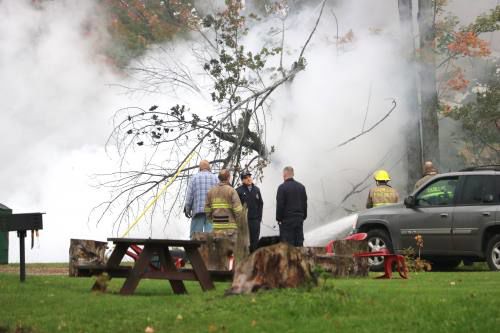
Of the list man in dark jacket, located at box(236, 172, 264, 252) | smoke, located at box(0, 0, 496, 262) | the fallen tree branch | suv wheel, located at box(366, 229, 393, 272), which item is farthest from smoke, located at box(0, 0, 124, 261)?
suv wheel, located at box(366, 229, 393, 272)

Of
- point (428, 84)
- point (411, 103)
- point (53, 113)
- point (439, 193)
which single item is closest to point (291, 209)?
point (439, 193)

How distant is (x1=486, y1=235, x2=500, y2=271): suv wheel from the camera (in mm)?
17375

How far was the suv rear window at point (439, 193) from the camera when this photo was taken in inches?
723

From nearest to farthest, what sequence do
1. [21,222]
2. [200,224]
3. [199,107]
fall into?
[21,222], [200,224], [199,107]

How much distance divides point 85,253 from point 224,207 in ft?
7.46

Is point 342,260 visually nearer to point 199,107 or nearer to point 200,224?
point 200,224

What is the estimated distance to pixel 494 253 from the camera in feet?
57.1

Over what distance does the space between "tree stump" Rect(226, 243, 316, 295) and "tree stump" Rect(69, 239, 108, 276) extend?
466cm

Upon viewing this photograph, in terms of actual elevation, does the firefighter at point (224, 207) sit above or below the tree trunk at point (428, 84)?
below

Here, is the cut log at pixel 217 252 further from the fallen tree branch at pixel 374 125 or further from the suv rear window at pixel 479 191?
the fallen tree branch at pixel 374 125

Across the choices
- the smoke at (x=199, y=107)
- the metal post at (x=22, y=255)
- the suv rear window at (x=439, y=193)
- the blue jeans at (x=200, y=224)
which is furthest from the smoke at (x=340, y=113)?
the metal post at (x=22, y=255)

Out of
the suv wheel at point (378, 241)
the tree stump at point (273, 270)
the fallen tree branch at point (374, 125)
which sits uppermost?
the fallen tree branch at point (374, 125)

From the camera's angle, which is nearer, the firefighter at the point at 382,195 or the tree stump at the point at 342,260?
the tree stump at the point at 342,260

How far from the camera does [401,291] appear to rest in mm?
11977
